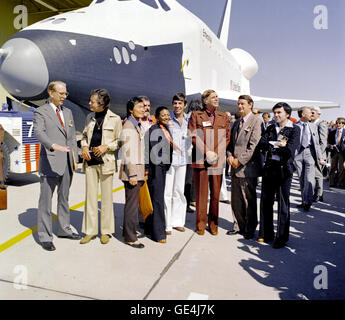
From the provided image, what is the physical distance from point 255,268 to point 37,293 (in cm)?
207

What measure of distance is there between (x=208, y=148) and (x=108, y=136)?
1.35 meters

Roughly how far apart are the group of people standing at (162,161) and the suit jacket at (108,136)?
0.01 meters

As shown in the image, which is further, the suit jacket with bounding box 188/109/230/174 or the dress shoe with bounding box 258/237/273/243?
the suit jacket with bounding box 188/109/230/174

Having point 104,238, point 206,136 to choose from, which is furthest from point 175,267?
point 206,136

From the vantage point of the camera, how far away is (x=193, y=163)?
3857 mm

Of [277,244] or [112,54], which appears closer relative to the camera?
[277,244]

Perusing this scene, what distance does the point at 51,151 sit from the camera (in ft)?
10.4

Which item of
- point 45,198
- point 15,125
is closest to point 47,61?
point 15,125

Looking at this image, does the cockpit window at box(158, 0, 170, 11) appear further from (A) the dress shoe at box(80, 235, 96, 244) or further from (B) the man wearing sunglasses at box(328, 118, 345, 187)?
(A) the dress shoe at box(80, 235, 96, 244)

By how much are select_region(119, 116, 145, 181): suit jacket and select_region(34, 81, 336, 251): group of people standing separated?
1 cm

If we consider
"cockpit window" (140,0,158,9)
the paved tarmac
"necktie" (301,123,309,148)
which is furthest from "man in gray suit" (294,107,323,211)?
"cockpit window" (140,0,158,9)

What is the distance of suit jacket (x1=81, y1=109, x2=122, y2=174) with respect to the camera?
3.39m

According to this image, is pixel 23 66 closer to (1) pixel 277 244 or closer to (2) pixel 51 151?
(2) pixel 51 151
